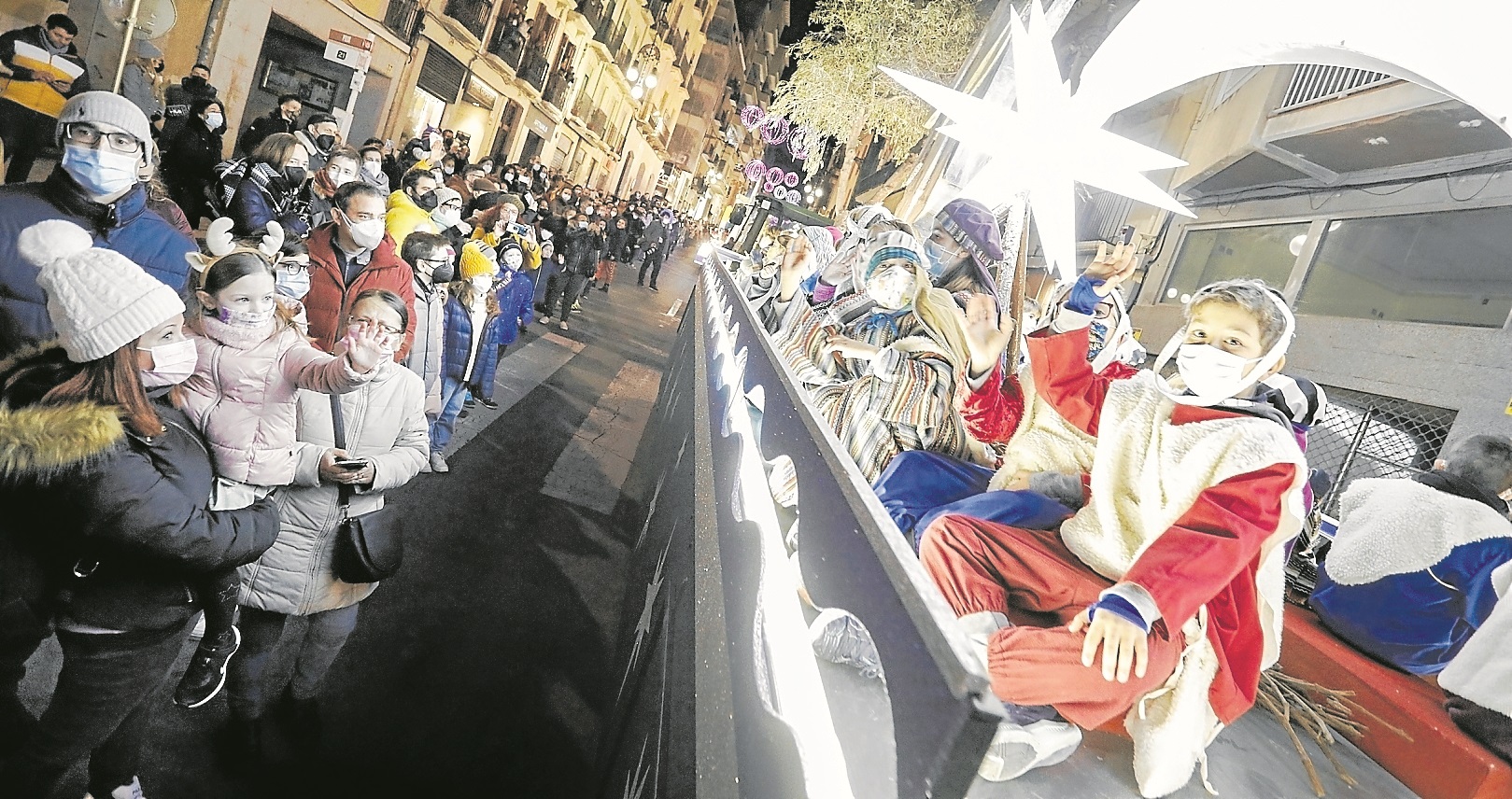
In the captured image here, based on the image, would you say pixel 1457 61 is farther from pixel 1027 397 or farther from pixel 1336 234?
pixel 1336 234

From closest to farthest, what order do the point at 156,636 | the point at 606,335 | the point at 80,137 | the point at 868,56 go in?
the point at 156,636 → the point at 80,137 → the point at 606,335 → the point at 868,56

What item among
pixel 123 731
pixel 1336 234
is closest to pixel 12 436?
pixel 123 731

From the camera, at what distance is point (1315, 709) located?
9.40 feet

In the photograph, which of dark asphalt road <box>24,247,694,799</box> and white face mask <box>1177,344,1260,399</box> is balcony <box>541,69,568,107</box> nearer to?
dark asphalt road <box>24,247,694,799</box>

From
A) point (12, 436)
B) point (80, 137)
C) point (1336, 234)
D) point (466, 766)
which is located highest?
point (1336, 234)

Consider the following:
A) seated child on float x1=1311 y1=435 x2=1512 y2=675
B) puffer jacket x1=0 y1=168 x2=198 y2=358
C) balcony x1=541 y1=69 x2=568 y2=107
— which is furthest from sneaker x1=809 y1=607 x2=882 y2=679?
balcony x1=541 y1=69 x2=568 y2=107

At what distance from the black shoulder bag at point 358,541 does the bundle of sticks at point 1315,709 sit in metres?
3.31

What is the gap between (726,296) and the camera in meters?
5.87

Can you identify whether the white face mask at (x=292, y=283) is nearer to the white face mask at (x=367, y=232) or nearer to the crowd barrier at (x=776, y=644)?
the white face mask at (x=367, y=232)

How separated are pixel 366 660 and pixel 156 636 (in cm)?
133

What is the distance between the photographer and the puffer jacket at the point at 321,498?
2590mm

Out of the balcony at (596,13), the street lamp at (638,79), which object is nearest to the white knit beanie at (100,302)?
the balcony at (596,13)

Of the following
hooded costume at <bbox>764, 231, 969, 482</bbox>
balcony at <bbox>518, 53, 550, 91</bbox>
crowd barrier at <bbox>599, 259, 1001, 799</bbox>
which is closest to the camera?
crowd barrier at <bbox>599, 259, 1001, 799</bbox>

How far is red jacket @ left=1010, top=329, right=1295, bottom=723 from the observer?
4.91 ft
